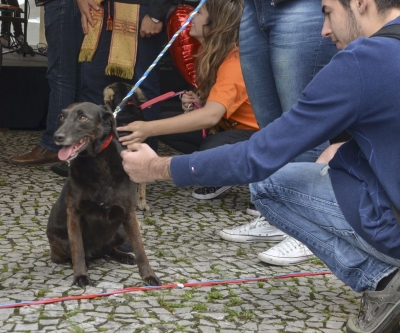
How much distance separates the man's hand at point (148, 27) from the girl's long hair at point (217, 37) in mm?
376

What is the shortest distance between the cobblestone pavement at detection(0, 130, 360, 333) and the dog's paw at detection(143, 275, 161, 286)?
61mm

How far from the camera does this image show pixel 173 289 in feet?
11.6

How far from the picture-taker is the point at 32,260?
13.1ft

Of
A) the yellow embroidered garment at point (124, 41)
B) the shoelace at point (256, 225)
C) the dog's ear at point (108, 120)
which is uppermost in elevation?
the yellow embroidered garment at point (124, 41)

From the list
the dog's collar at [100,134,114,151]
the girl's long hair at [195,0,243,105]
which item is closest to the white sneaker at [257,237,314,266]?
the dog's collar at [100,134,114,151]

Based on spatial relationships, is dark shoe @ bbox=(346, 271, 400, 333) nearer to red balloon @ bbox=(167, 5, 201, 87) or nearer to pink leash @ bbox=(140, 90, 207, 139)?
pink leash @ bbox=(140, 90, 207, 139)

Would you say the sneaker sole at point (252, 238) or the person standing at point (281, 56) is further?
the sneaker sole at point (252, 238)

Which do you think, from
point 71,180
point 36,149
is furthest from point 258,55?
point 36,149

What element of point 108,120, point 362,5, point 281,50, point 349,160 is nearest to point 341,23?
point 362,5

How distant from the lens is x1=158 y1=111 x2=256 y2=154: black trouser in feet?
17.1

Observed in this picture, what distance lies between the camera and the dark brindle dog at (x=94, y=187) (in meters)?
3.61

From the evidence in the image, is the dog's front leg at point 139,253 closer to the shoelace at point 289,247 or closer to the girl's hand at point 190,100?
the shoelace at point 289,247

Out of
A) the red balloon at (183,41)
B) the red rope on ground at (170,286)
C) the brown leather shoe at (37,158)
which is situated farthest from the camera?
the brown leather shoe at (37,158)

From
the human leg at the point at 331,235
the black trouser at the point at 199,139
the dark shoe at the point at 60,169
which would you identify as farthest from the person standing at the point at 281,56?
the dark shoe at the point at 60,169
